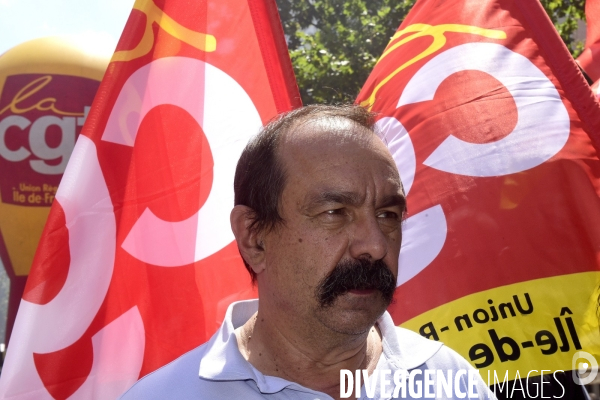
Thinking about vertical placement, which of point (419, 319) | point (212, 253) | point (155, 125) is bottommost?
point (419, 319)

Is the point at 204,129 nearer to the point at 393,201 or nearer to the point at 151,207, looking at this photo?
the point at 151,207

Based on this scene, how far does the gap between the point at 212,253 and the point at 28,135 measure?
6.83 metres

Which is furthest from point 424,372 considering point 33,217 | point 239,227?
point 33,217

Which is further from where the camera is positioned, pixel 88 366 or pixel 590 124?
pixel 590 124

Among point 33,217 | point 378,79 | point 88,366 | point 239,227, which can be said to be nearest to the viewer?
point 239,227

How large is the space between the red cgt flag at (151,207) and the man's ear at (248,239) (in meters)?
0.81

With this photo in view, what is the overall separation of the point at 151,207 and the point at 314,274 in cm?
120

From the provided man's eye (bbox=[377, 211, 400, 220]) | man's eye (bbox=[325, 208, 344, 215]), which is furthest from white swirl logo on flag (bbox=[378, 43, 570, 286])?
man's eye (bbox=[325, 208, 344, 215])

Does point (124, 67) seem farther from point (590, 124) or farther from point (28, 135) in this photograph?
point (28, 135)

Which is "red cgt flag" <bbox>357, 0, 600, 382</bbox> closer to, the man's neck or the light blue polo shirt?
the light blue polo shirt

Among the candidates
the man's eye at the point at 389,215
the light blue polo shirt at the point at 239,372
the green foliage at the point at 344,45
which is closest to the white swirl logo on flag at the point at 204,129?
the light blue polo shirt at the point at 239,372

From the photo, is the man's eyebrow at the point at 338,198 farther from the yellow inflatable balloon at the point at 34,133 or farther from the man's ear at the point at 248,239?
the yellow inflatable balloon at the point at 34,133

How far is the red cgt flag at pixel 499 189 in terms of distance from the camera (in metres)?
2.65

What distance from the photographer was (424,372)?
1896mm
